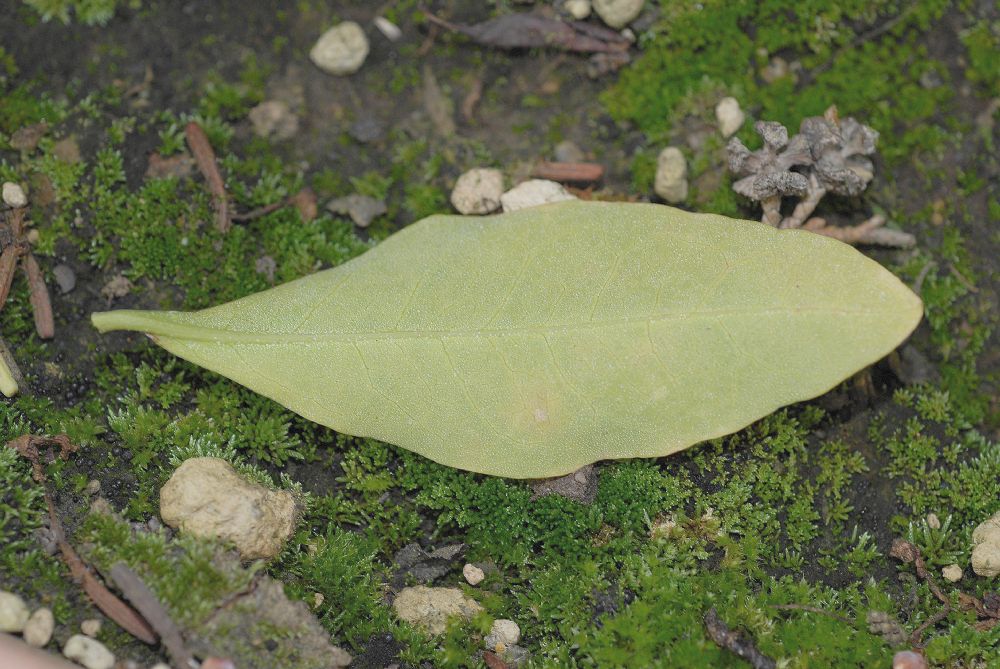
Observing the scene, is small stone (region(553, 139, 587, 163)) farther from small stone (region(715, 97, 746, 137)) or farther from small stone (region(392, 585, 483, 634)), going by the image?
small stone (region(392, 585, 483, 634))

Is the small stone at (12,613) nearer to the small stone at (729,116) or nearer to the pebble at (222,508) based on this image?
the pebble at (222,508)

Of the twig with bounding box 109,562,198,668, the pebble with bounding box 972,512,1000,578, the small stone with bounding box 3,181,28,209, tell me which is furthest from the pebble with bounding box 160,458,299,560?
the pebble with bounding box 972,512,1000,578

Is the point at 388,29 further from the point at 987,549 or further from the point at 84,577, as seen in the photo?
the point at 987,549

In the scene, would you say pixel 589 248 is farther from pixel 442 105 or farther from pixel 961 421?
pixel 961 421

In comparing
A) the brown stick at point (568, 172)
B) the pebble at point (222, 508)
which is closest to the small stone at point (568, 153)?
the brown stick at point (568, 172)

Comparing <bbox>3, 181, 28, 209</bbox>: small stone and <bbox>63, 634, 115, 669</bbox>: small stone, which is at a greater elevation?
<bbox>3, 181, 28, 209</bbox>: small stone

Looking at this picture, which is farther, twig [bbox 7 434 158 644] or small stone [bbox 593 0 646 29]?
small stone [bbox 593 0 646 29]
